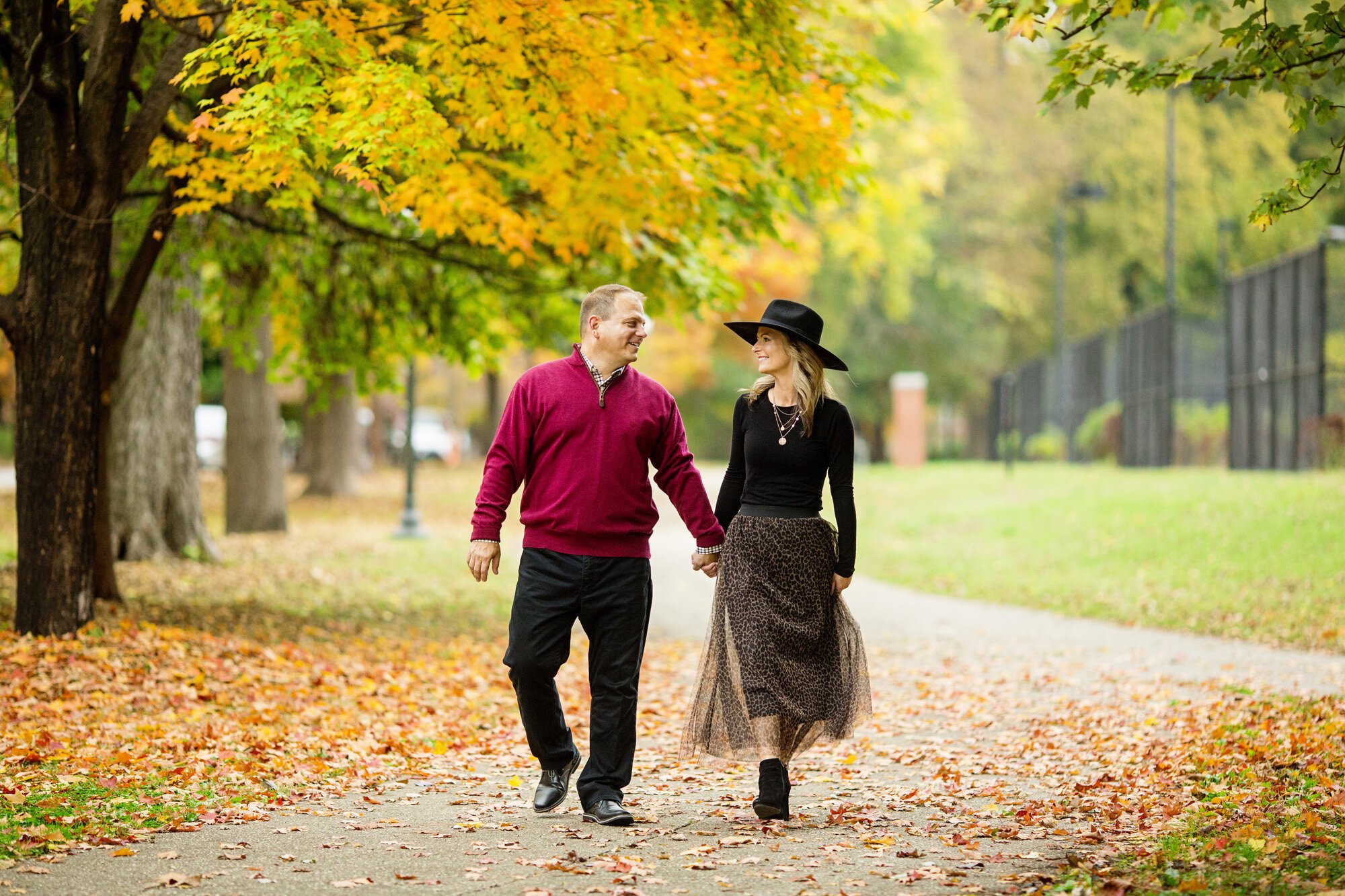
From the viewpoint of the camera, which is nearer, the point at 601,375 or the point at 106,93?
the point at 601,375

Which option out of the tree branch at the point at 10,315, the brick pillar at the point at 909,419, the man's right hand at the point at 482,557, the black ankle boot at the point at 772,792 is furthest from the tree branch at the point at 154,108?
the brick pillar at the point at 909,419

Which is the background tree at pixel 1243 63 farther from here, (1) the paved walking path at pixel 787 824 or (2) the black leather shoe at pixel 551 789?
(2) the black leather shoe at pixel 551 789

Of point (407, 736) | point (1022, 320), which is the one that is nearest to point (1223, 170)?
point (1022, 320)

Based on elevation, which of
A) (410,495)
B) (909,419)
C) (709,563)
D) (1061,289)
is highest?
(1061,289)

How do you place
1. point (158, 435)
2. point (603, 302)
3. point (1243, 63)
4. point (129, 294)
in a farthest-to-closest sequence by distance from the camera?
point (158, 435) → point (129, 294) → point (1243, 63) → point (603, 302)

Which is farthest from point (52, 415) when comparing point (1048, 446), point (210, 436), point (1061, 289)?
point (210, 436)

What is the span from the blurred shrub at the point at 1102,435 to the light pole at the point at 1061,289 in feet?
2.47

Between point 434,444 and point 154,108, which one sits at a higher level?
point 154,108

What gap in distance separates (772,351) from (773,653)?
1211 mm

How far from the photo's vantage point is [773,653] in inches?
229

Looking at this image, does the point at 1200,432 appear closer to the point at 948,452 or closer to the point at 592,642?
the point at 592,642

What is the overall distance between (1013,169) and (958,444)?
16.3 metres

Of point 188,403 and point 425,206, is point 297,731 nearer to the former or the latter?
point 425,206

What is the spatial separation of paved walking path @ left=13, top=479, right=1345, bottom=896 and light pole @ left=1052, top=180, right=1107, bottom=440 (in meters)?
24.2
